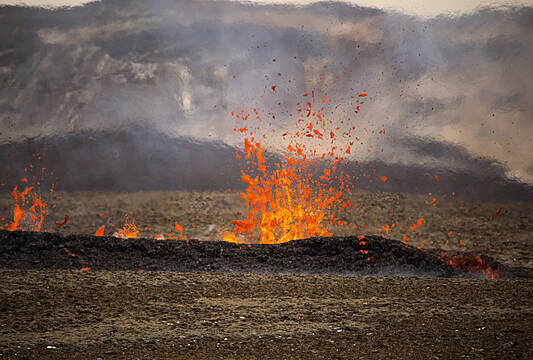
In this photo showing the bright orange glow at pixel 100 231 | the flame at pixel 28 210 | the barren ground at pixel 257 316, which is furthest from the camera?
the bright orange glow at pixel 100 231

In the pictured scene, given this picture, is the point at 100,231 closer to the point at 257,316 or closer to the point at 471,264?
the point at 471,264

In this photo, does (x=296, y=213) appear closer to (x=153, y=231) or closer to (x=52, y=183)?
(x=153, y=231)

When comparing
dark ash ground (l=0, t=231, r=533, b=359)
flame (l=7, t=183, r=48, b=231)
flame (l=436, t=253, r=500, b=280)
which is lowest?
flame (l=7, t=183, r=48, b=231)

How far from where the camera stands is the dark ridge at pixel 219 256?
717cm

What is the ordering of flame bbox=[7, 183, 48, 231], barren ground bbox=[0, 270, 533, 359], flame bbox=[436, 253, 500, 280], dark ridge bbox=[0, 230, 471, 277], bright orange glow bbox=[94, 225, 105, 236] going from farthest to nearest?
bright orange glow bbox=[94, 225, 105, 236]
flame bbox=[7, 183, 48, 231]
flame bbox=[436, 253, 500, 280]
dark ridge bbox=[0, 230, 471, 277]
barren ground bbox=[0, 270, 533, 359]

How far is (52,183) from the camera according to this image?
12.6 m

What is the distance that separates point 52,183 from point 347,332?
9.52 meters

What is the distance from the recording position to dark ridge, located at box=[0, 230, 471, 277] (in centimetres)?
717

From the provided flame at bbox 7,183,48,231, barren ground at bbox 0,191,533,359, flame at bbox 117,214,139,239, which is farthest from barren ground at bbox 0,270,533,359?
flame at bbox 117,214,139,239

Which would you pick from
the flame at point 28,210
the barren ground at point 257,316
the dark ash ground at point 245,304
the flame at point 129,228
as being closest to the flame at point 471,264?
the dark ash ground at point 245,304

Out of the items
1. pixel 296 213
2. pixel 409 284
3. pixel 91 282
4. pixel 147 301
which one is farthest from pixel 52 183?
pixel 409 284

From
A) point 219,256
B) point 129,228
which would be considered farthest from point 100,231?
point 219,256

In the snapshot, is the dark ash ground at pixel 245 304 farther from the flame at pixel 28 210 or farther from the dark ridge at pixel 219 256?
the flame at pixel 28 210

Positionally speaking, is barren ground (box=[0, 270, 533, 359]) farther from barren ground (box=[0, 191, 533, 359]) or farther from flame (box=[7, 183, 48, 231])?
flame (box=[7, 183, 48, 231])
